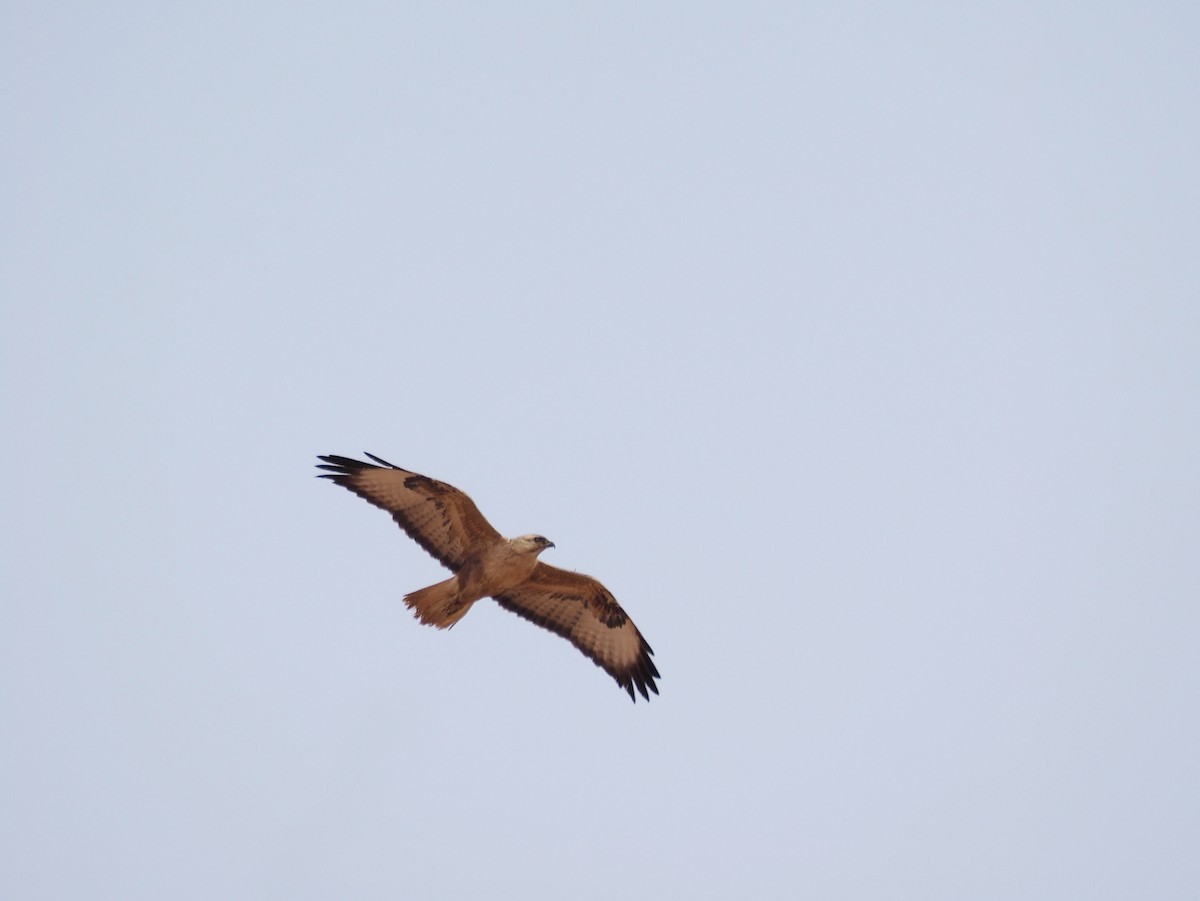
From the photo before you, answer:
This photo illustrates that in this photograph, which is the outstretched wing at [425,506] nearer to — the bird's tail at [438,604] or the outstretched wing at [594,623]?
the bird's tail at [438,604]

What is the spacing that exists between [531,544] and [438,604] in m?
1.10

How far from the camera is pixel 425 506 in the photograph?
12.8m

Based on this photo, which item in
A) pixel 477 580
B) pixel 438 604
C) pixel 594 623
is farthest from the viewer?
pixel 594 623

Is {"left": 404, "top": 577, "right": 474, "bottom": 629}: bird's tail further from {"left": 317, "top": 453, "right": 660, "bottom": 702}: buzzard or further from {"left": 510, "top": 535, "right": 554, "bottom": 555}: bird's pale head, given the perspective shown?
{"left": 510, "top": 535, "right": 554, "bottom": 555}: bird's pale head

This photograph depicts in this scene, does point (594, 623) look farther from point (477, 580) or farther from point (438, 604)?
point (438, 604)

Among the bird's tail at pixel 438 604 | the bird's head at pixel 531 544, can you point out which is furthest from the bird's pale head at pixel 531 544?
the bird's tail at pixel 438 604

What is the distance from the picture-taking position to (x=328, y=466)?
510 inches

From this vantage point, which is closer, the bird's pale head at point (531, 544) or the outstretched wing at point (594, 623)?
the bird's pale head at point (531, 544)

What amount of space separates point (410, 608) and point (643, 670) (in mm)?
3127

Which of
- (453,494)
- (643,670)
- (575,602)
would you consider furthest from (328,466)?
(643,670)

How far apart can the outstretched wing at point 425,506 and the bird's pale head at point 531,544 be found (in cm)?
31

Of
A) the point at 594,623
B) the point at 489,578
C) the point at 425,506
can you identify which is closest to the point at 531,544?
the point at 489,578

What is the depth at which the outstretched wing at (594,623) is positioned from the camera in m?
13.6

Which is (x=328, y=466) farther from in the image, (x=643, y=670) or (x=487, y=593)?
(x=643, y=670)
